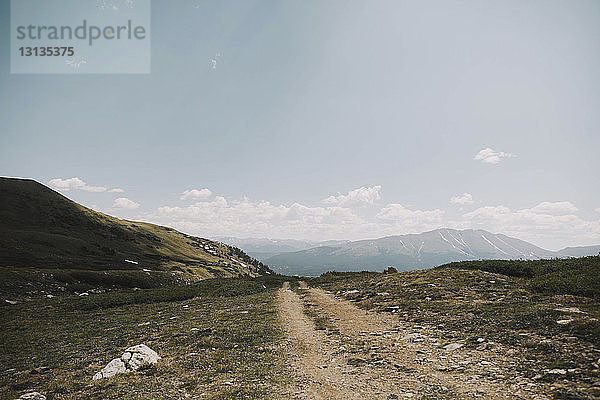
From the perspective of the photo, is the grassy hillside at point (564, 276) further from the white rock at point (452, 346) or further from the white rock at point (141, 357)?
the white rock at point (141, 357)

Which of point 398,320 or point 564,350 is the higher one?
point 564,350

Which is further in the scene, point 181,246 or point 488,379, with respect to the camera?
point 181,246

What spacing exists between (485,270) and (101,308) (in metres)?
43.6

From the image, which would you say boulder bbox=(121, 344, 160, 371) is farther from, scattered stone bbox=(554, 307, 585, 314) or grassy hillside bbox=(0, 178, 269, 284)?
grassy hillside bbox=(0, 178, 269, 284)

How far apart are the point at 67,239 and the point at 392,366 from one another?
4399 inches

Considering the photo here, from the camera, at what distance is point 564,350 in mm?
10258

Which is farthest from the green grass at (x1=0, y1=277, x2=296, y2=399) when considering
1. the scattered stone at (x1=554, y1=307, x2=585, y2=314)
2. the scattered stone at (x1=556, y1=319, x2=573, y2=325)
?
the scattered stone at (x1=554, y1=307, x2=585, y2=314)

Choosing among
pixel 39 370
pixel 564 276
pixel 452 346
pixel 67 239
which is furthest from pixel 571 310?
pixel 67 239

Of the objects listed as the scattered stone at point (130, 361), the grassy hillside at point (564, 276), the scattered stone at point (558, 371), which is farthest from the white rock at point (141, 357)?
the grassy hillside at point (564, 276)

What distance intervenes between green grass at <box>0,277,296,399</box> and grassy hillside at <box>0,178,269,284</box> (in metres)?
50.8

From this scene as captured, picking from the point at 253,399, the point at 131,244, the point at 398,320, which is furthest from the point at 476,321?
the point at 131,244

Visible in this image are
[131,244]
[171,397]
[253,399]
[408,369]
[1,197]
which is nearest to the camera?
[253,399]

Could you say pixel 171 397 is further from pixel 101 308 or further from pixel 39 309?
pixel 39 309

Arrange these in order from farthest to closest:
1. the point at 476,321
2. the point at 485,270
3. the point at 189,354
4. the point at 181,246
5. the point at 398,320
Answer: the point at 181,246
the point at 485,270
the point at 398,320
the point at 476,321
the point at 189,354
